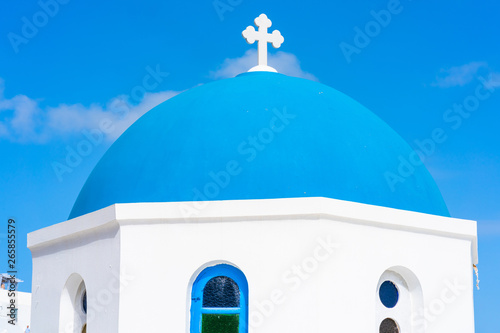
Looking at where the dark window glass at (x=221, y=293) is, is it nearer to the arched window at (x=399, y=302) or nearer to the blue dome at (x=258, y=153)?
the blue dome at (x=258, y=153)

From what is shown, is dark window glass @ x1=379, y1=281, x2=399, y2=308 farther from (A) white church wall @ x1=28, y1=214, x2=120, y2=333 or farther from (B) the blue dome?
(A) white church wall @ x1=28, y1=214, x2=120, y2=333

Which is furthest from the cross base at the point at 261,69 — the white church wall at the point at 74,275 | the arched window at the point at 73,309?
the arched window at the point at 73,309

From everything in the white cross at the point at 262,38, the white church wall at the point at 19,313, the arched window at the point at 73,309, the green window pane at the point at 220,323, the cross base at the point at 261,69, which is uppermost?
the white cross at the point at 262,38

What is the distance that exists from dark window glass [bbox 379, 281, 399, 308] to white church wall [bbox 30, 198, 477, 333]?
0.55 feet

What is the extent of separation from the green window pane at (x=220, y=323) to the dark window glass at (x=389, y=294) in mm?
1633

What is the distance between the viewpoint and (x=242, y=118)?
853 centimetres

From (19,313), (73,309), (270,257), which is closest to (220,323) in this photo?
(270,257)

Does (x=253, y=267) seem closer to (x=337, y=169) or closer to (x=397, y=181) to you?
(x=337, y=169)

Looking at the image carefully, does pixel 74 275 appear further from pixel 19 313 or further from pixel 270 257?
pixel 19 313

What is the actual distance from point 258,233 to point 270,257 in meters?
0.27

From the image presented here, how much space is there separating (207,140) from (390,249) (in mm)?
2348

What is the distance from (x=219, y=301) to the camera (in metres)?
7.74

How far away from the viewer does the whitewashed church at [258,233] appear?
7.47 metres

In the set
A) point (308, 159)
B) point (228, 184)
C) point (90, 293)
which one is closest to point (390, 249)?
point (308, 159)
